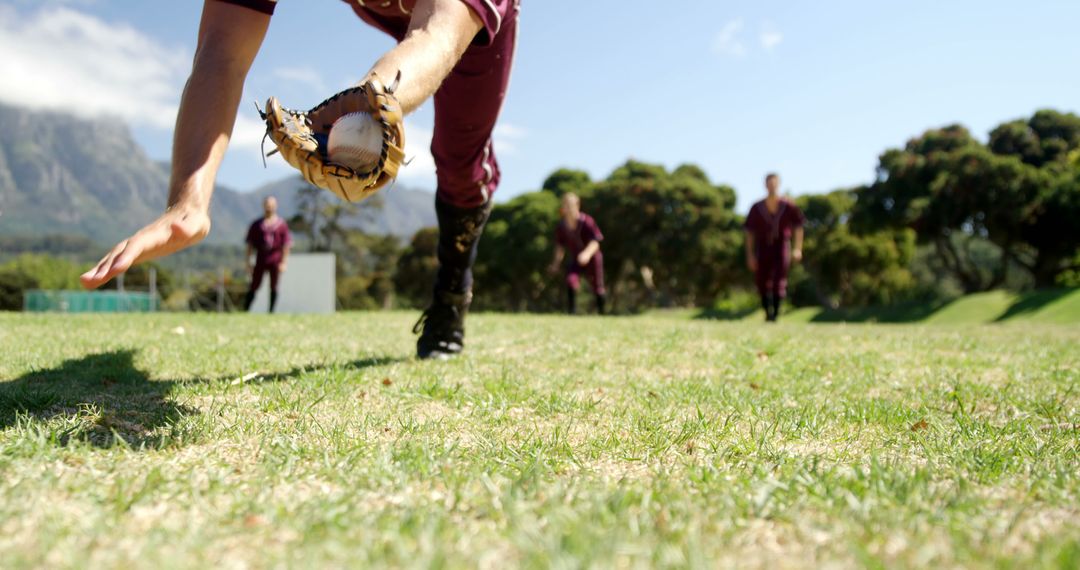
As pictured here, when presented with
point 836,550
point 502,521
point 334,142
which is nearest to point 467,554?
point 502,521

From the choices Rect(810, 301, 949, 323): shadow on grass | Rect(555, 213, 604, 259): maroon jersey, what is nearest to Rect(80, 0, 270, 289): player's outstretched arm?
Rect(555, 213, 604, 259): maroon jersey

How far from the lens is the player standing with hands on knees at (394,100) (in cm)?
180

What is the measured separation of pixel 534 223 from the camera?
41.5 meters

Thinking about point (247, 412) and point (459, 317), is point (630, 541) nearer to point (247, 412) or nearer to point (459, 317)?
point (247, 412)

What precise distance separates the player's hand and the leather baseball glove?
274 mm

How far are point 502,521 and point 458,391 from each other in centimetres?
151

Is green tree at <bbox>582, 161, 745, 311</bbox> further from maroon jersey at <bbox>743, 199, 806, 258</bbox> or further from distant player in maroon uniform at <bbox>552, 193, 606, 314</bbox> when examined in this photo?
maroon jersey at <bbox>743, 199, 806, 258</bbox>

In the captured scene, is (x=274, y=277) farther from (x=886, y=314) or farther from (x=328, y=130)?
(x=886, y=314)

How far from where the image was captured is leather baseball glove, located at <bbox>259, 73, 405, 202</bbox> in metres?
1.75

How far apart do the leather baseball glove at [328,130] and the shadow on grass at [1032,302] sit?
2177cm

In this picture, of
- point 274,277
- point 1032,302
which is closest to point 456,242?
point 274,277

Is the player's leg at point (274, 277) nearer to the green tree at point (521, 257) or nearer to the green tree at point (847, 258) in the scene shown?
the green tree at point (521, 257)

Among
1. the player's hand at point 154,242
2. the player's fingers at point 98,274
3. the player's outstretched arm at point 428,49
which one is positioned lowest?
the player's fingers at point 98,274

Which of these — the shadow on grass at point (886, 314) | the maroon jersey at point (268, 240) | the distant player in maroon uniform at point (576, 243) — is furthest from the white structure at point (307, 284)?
the shadow on grass at point (886, 314)
